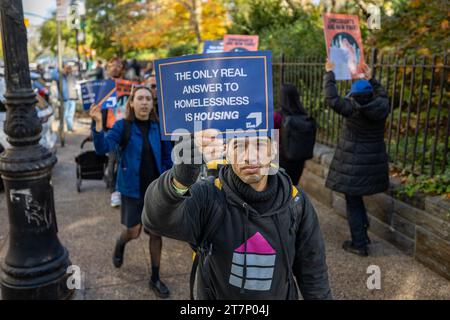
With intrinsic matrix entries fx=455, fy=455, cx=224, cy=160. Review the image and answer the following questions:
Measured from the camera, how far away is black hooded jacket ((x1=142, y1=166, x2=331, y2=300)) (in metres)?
2.11

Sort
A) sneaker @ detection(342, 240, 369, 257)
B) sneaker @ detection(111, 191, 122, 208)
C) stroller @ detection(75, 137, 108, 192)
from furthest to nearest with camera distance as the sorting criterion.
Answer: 1. stroller @ detection(75, 137, 108, 192)
2. sneaker @ detection(111, 191, 122, 208)
3. sneaker @ detection(342, 240, 369, 257)

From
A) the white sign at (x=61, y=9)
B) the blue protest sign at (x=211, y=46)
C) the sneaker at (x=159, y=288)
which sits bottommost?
the sneaker at (x=159, y=288)

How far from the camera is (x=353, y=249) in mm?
5047

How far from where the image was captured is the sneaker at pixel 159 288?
13.5ft

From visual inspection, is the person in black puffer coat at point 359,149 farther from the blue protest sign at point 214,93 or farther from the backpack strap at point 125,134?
the blue protest sign at point 214,93

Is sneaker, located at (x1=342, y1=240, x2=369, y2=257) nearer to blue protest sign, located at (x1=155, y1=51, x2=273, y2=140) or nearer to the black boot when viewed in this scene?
the black boot

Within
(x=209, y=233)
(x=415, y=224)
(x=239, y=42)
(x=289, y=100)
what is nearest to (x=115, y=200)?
(x=289, y=100)

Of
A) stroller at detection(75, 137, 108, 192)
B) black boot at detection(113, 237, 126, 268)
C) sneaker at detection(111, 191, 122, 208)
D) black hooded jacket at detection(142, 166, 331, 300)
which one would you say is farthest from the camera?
stroller at detection(75, 137, 108, 192)

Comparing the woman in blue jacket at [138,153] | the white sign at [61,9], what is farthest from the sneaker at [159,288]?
the white sign at [61,9]

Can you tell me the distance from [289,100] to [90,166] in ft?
12.2

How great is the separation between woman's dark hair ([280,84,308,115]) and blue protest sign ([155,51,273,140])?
10.3 feet

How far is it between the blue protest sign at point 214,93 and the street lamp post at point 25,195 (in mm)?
2072

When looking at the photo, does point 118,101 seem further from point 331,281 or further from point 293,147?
point 331,281

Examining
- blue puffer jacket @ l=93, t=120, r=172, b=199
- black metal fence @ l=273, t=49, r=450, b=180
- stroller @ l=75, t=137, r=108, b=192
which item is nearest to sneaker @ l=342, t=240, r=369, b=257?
black metal fence @ l=273, t=49, r=450, b=180
